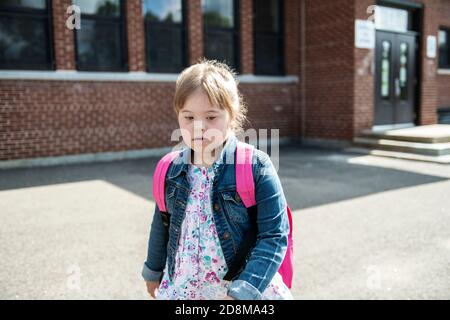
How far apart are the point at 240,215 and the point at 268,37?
1145cm

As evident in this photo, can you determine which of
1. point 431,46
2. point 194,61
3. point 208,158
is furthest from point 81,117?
point 431,46

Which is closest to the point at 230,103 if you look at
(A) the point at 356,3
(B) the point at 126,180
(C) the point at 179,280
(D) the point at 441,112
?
(C) the point at 179,280

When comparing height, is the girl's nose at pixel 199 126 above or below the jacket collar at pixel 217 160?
above

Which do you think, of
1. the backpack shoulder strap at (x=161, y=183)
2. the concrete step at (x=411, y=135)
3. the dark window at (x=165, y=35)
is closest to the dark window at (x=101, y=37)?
the dark window at (x=165, y=35)

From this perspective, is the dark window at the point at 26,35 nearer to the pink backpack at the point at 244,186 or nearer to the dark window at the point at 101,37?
the dark window at the point at 101,37

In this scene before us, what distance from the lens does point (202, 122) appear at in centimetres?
168

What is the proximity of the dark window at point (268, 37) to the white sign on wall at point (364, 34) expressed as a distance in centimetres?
229

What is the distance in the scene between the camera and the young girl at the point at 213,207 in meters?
1.66

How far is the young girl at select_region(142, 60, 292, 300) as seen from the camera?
1.66 metres

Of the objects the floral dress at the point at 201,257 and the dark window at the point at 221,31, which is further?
the dark window at the point at 221,31

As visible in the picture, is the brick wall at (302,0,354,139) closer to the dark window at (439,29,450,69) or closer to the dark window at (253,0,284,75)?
the dark window at (253,0,284,75)

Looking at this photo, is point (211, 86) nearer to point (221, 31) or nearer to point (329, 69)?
point (221, 31)

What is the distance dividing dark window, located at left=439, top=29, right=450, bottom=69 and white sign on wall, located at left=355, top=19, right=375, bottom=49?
20.7ft

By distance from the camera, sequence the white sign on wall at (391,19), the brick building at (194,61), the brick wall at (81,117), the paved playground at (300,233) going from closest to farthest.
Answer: the paved playground at (300,233) → the brick wall at (81,117) → the brick building at (194,61) → the white sign on wall at (391,19)
